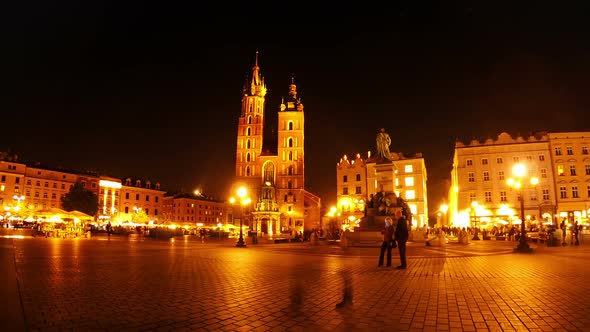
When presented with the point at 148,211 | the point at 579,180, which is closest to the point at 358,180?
the point at 579,180

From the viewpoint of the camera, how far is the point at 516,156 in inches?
2405

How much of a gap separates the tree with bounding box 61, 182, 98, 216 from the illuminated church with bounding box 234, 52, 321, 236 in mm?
32769

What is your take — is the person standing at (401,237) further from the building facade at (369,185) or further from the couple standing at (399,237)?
the building facade at (369,185)

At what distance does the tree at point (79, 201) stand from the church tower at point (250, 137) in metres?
33.5

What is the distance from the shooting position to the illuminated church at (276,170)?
86062 mm

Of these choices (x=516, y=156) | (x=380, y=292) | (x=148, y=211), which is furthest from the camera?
(x=148, y=211)

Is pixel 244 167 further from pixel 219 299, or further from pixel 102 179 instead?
pixel 219 299

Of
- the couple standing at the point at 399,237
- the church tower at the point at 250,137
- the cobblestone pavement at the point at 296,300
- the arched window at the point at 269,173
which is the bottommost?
the cobblestone pavement at the point at 296,300

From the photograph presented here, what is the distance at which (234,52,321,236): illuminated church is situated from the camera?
86.1 metres

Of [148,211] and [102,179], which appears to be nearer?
[102,179]

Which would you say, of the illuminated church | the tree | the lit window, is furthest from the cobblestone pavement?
the tree

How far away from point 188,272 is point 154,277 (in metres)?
1.33

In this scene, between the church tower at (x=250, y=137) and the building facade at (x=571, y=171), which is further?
the church tower at (x=250, y=137)

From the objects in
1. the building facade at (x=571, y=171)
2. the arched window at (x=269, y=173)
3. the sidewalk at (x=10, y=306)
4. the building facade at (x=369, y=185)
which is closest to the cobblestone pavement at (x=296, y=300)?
the sidewalk at (x=10, y=306)
